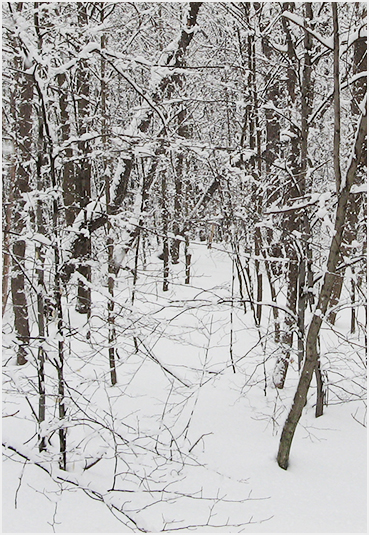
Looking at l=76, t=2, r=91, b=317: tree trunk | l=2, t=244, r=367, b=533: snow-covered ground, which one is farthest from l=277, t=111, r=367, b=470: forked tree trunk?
l=76, t=2, r=91, b=317: tree trunk

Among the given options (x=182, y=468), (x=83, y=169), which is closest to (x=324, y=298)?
(x=182, y=468)

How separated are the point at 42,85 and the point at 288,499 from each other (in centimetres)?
399

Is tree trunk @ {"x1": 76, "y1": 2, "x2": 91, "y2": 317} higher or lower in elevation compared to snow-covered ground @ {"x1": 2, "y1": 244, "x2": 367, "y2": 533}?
higher

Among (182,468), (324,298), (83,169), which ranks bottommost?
(182,468)

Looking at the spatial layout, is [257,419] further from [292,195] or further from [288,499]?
[292,195]

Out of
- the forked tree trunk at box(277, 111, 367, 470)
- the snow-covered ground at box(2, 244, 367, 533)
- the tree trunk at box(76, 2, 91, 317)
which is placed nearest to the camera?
the snow-covered ground at box(2, 244, 367, 533)

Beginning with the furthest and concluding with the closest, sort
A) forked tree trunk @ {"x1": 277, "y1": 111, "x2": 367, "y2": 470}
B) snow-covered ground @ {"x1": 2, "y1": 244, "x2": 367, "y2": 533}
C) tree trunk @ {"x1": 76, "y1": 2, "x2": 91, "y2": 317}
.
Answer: tree trunk @ {"x1": 76, "y1": 2, "x2": 91, "y2": 317} < forked tree trunk @ {"x1": 277, "y1": 111, "x2": 367, "y2": 470} < snow-covered ground @ {"x1": 2, "y1": 244, "x2": 367, "y2": 533}

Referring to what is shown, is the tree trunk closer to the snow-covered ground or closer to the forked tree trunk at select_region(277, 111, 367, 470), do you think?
the snow-covered ground

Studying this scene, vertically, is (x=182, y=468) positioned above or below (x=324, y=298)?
below

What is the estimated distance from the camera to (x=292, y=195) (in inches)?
237

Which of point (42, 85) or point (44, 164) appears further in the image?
point (44, 164)

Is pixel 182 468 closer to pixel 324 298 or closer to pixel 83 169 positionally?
pixel 324 298

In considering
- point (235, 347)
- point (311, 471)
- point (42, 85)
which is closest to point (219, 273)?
point (235, 347)

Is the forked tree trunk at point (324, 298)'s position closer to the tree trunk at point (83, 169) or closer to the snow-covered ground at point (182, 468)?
the snow-covered ground at point (182, 468)
